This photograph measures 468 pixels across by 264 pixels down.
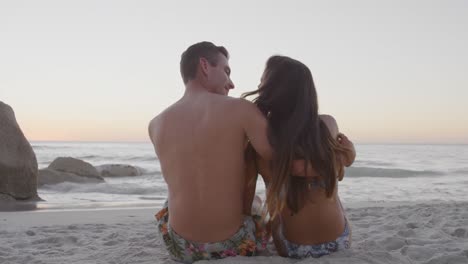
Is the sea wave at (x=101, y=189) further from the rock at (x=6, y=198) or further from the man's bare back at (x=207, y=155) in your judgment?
the man's bare back at (x=207, y=155)

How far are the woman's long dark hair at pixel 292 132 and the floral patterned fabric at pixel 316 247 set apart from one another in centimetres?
32

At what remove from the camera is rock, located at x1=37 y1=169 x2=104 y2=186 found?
10.6 meters

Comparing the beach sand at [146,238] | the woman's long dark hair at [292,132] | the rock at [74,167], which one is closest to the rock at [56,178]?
the rock at [74,167]

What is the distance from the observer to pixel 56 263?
3350 mm

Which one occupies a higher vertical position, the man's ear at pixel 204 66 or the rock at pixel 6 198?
the man's ear at pixel 204 66

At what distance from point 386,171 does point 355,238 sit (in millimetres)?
13686

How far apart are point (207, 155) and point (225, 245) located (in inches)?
24.4

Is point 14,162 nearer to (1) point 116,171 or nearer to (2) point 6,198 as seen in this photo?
(2) point 6,198

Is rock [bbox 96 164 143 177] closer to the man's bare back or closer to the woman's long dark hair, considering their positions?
the man's bare back

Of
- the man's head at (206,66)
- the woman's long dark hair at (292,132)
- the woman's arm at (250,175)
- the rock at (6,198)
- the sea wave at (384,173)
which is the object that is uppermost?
the man's head at (206,66)

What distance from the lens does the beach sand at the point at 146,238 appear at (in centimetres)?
325

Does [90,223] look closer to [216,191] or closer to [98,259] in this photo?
[98,259]

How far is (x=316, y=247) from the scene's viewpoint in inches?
119

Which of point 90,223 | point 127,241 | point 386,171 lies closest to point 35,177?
point 90,223
